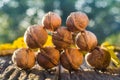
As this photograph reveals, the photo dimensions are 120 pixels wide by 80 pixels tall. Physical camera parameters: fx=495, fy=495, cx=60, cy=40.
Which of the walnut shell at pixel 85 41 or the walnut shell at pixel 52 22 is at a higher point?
the walnut shell at pixel 52 22

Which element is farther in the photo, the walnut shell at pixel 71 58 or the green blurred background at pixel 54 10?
the green blurred background at pixel 54 10

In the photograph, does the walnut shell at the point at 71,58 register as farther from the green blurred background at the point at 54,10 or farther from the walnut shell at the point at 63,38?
the green blurred background at the point at 54,10

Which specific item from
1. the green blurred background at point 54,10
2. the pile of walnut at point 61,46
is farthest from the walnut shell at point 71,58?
the green blurred background at point 54,10

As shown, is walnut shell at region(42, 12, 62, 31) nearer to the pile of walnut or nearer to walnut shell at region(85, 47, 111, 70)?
the pile of walnut

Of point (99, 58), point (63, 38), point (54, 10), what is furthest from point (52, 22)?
point (54, 10)

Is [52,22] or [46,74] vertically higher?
[52,22]

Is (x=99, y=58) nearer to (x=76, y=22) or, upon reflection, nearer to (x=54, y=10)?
(x=76, y=22)

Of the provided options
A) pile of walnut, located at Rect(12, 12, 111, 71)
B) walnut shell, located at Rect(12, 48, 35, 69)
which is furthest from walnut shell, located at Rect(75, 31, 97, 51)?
walnut shell, located at Rect(12, 48, 35, 69)
